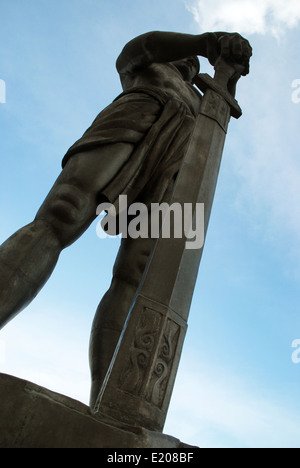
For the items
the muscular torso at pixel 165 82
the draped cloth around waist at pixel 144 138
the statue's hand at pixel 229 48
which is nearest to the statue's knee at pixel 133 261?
the draped cloth around waist at pixel 144 138

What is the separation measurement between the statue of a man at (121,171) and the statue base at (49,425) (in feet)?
2.20

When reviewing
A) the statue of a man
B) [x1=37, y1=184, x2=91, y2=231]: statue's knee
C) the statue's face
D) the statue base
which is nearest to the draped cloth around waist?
the statue of a man

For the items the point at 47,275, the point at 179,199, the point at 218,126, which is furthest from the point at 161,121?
the point at 47,275

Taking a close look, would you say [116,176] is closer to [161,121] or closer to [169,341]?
[161,121]

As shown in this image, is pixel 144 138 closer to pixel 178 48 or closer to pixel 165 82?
pixel 165 82

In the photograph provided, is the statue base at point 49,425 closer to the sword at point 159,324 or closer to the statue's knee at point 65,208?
the sword at point 159,324

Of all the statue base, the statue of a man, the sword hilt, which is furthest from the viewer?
the sword hilt

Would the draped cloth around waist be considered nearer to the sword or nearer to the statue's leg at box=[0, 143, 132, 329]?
the statue's leg at box=[0, 143, 132, 329]

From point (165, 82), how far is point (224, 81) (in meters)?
0.79

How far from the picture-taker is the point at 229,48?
3707 millimetres

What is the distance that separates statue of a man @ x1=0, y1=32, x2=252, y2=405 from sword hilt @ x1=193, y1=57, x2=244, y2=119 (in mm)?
78

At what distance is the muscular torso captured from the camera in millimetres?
4242

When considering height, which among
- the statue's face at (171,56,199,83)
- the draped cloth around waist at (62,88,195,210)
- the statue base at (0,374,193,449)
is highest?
the statue's face at (171,56,199,83)
